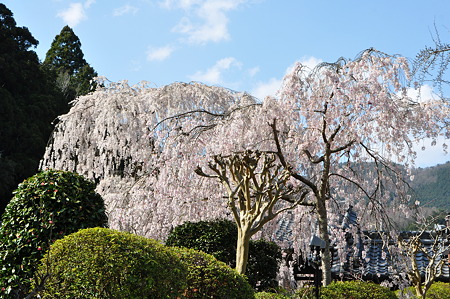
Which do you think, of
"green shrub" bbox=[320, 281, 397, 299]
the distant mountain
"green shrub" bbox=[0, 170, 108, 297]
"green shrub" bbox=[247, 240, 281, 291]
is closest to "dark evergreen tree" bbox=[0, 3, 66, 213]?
"green shrub" bbox=[247, 240, 281, 291]

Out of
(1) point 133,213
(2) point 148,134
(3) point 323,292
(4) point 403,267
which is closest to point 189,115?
(2) point 148,134

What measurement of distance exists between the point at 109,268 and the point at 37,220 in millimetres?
2299

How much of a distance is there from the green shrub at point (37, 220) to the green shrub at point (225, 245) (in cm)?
243

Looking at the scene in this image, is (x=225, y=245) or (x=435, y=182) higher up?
(x=435, y=182)

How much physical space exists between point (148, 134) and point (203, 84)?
209 cm

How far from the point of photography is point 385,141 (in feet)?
32.0

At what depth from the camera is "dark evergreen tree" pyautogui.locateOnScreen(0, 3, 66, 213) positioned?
19.8 meters

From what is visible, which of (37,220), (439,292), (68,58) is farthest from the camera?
(68,58)

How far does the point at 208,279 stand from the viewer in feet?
18.5

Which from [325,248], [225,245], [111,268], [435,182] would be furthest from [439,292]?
[435,182]

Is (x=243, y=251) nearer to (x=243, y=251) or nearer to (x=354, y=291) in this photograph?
(x=243, y=251)

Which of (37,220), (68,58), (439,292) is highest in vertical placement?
(68,58)

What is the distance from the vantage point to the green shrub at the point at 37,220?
20.9ft

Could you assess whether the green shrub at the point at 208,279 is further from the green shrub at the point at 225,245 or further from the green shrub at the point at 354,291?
the green shrub at the point at 354,291
